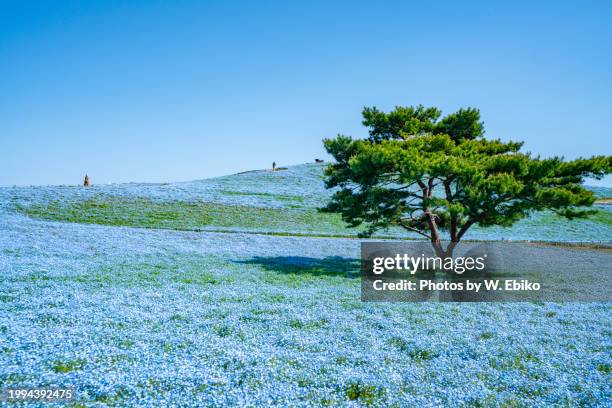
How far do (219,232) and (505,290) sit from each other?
22.3 meters

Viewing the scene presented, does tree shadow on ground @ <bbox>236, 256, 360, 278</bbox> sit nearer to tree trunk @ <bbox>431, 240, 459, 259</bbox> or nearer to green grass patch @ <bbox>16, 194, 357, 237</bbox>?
tree trunk @ <bbox>431, 240, 459, 259</bbox>

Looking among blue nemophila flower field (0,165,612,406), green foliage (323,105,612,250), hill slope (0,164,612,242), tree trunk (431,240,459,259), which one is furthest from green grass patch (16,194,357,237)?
tree trunk (431,240,459,259)

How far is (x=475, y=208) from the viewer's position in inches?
672

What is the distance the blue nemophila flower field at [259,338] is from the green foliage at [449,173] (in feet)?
14.9

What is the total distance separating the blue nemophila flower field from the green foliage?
453 cm

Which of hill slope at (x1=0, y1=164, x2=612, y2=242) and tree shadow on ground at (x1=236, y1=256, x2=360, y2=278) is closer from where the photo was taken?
tree shadow on ground at (x1=236, y1=256, x2=360, y2=278)

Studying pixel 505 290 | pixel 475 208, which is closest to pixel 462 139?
pixel 475 208

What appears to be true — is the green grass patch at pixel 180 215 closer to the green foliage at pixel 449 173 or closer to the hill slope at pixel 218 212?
the hill slope at pixel 218 212

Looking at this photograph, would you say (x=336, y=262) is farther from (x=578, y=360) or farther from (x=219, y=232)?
(x=578, y=360)

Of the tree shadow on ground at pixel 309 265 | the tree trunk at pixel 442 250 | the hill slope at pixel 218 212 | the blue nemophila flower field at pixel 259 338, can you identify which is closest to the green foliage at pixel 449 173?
the tree trunk at pixel 442 250

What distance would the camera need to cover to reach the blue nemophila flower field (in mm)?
6234

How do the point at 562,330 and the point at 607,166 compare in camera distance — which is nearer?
the point at 562,330

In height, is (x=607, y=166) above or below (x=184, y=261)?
above

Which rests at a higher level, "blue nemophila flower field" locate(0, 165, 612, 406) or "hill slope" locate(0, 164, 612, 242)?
"hill slope" locate(0, 164, 612, 242)
